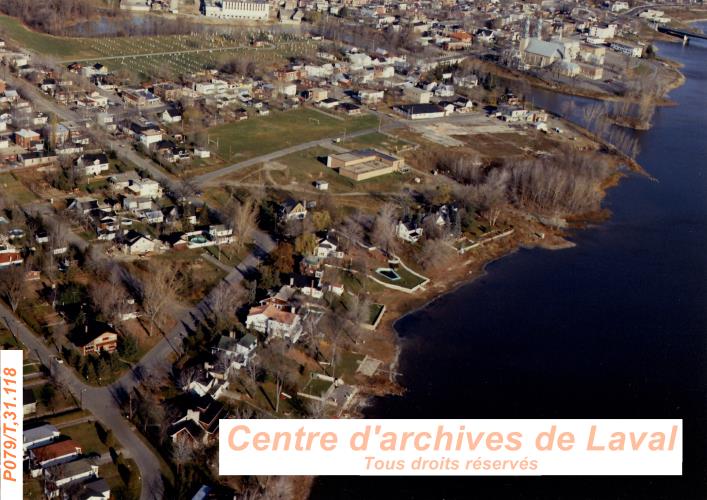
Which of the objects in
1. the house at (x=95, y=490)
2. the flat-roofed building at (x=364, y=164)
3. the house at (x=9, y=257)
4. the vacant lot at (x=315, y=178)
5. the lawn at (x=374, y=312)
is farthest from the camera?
the flat-roofed building at (x=364, y=164)

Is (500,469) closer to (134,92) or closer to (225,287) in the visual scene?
(225,287)

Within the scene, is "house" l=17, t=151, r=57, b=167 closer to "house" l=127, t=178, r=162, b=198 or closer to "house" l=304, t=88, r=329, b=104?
"house" l=127, t=178, r=162, b=198

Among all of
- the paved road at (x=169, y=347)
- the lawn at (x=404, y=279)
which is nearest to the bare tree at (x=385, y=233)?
the lawn at (x=404, y=279)

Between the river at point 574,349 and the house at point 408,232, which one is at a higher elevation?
the house at point 408,232

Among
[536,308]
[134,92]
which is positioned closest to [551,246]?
[536,308]

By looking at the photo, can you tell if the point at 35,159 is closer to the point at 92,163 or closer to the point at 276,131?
the point at 92,163

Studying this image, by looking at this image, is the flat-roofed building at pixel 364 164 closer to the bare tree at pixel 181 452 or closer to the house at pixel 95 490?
the bare tree at pixel 181 452

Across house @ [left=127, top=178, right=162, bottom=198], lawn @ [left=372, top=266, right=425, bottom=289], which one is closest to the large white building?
house @ [left=127, top=178, right=162, bottom=198]
